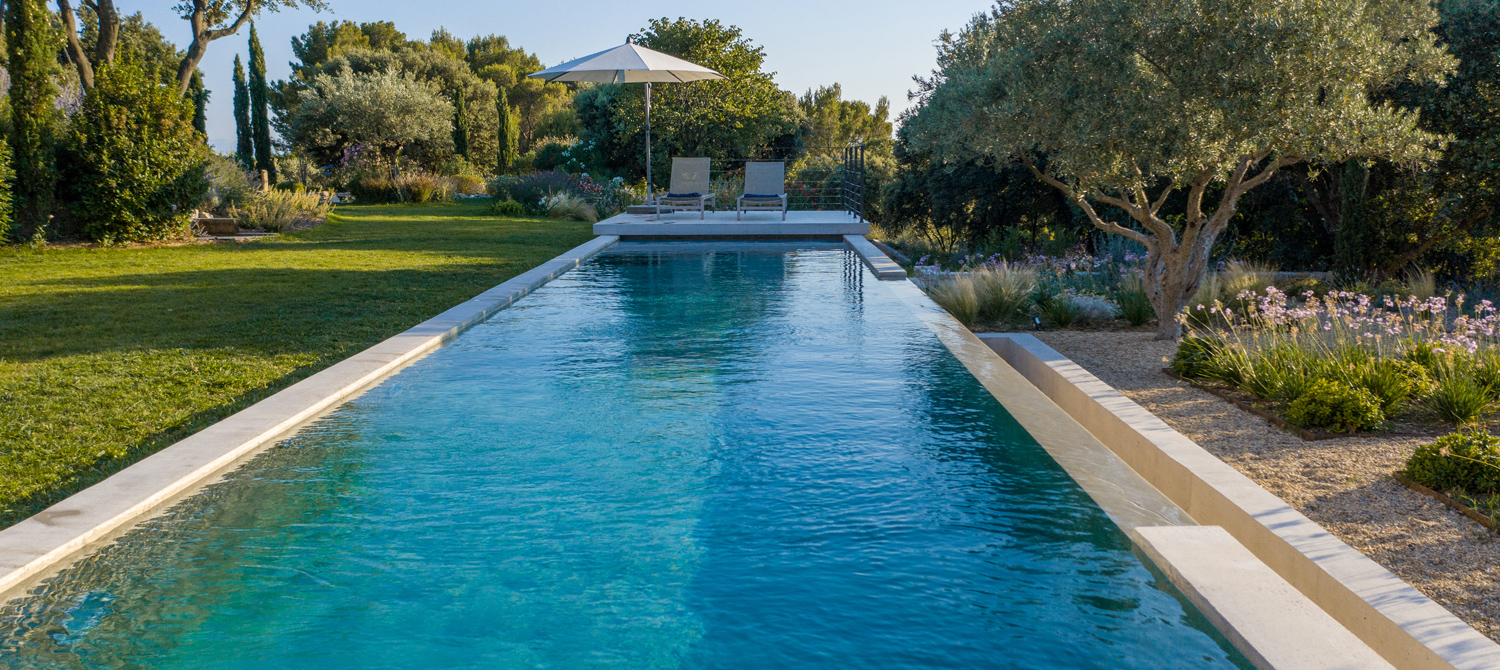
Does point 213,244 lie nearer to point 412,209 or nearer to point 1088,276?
point 412,209

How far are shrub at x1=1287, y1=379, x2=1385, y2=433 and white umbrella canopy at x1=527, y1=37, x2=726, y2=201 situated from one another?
1297cm

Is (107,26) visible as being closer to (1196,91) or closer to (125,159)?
(125,159)

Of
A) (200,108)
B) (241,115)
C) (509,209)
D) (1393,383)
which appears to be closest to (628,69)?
(509,209)

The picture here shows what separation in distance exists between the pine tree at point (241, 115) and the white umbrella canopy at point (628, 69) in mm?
18673

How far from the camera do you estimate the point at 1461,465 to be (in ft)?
12.1

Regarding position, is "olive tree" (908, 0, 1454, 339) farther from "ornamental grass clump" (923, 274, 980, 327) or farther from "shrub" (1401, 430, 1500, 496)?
"shrub" (1401, 430, 1500, 496)

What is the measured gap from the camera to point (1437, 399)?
15.7 feet

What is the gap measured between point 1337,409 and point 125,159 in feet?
49.2

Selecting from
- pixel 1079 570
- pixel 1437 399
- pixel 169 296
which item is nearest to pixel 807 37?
pixel 169 296

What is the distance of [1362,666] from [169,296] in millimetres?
9739

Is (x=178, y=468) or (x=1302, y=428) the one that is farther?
(x=1302, y=428)

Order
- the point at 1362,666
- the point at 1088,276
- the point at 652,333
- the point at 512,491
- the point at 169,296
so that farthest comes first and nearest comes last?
1. the point at 1088,276
2. the point at 169,296
3. the point at 652,333
4. the point at 512,491
5. the point at 1362,666

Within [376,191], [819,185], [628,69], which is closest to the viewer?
[628,69]

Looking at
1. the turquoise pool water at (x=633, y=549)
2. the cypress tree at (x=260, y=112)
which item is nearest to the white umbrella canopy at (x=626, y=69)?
the turquoise pool water at (x=633, y=549)
